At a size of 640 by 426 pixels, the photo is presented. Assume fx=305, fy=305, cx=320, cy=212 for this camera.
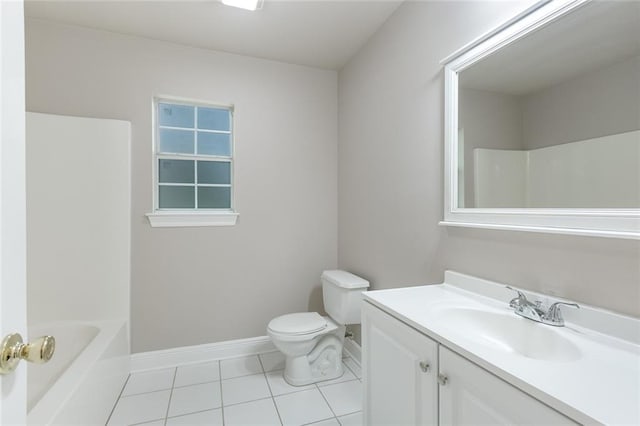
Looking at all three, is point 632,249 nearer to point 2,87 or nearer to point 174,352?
point 2,87

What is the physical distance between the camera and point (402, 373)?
116 cm

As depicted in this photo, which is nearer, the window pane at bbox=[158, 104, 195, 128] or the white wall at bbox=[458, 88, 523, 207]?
the white wall at bbox=[458, 88, 523, 207]

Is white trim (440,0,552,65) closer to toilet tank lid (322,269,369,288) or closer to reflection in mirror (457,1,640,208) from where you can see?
reflection in mirror (457,1,640,208)

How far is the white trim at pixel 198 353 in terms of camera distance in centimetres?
229

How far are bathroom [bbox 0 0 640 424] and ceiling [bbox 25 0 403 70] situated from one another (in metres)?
0.01

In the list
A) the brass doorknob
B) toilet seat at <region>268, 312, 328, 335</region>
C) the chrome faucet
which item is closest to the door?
the brass doorknob

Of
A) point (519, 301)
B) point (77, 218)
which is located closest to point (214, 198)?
point (77, 218)

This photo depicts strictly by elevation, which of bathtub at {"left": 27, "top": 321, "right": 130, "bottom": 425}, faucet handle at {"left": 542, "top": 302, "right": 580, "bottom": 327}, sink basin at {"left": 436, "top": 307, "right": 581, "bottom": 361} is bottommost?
bathtub at {"left": 27, "top": 321, "right": 130, "bottom": 425}

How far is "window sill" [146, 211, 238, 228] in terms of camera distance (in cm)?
229

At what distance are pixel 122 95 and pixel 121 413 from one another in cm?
211

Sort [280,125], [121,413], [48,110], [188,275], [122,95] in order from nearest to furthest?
[121,413]
[48,110]
[122,95]
[188,275]
[280,125]

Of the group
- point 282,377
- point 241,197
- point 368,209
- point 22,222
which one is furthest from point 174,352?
point 22,222

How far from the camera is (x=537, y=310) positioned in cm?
108

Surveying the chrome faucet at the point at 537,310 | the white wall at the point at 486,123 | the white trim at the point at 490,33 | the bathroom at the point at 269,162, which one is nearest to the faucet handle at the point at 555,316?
the chrome faucet at the point at 537,310
